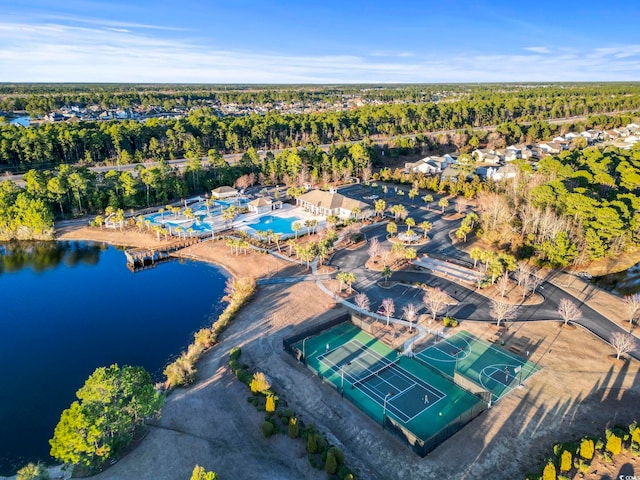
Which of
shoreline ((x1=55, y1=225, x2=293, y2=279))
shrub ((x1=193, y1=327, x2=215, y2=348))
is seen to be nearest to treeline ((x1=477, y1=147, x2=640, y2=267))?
shoreline ((x1=55, y1=225, x2=293, y2=279))

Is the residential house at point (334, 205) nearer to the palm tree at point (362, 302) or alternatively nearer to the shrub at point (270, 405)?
the palm tree at point (362, 302)

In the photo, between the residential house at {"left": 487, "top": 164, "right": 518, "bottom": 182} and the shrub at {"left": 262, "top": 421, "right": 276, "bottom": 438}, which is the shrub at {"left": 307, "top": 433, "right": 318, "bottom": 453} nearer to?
the shrub at {"left": 262, "top": 421, "right": 276, "bottom": 438}

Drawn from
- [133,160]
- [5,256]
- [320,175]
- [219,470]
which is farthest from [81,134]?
[219,470]

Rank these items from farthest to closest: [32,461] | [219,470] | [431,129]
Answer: [431,129] → [32,461] → [219,470]

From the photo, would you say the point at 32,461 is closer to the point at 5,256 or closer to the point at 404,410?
the point at 404,410

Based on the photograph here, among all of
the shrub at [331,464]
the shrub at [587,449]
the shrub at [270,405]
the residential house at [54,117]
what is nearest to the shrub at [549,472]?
the shrub at [587,449]

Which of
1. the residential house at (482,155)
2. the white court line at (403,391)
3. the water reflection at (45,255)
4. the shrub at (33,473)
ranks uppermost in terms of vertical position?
the residential house at (482,155)
